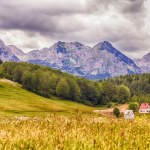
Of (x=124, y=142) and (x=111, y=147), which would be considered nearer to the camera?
(x=111, y=147)

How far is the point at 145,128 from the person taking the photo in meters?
8.30

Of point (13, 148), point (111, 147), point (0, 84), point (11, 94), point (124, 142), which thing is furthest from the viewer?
point (0, 84)

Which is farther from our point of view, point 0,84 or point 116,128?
point 0,84

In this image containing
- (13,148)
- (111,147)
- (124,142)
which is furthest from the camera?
(124,142)

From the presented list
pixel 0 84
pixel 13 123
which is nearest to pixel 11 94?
pixel 0 84

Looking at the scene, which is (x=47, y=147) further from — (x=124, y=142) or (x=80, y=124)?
(x=80, y=124)

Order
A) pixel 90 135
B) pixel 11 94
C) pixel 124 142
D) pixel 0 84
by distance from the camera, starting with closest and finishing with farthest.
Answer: pixel 124 142, pixel 90 135, pixel 11 94, pixel 0 84

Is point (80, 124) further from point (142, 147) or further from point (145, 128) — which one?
point (142, 147)

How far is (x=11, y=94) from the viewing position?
165 m

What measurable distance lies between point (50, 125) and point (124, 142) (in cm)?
214

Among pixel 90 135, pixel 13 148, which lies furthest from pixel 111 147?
pixel 13 148

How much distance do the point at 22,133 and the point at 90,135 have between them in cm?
142

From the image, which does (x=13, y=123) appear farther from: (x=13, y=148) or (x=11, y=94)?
(x=11, y=94)

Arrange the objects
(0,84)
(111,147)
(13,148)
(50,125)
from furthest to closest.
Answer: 1. (0,84)
2. (50,125)
3. (111,147)
4. (13,148)
